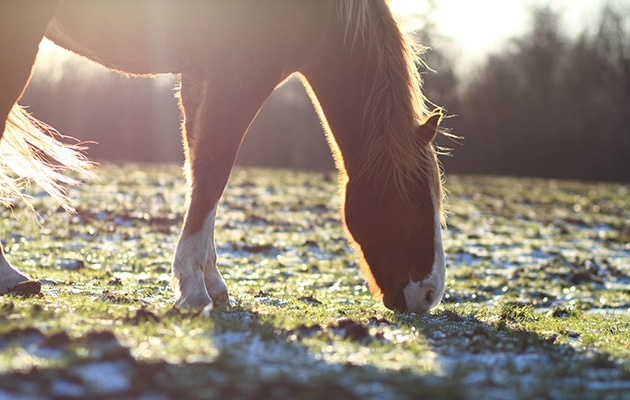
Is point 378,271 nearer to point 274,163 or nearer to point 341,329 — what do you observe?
point 341,329

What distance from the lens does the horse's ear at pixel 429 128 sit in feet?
18.5

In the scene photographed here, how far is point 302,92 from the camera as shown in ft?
130

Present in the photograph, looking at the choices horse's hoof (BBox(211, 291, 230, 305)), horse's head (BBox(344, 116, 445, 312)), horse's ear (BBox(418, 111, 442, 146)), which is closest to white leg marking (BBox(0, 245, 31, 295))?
horse's hoof (BBox(211, 291, 230, 305))

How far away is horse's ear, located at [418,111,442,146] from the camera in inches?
222

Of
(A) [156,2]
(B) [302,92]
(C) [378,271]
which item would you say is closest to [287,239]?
(C) [378,271]

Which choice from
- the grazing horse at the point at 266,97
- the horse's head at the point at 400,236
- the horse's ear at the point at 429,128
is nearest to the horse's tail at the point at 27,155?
the grazing horse at the point at 266,97

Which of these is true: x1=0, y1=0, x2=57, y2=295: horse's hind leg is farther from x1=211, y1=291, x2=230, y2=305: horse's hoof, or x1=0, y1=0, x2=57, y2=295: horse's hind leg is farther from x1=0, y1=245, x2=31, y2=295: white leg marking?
x1=211, y1=291, x2=230, y2=305: horse's hoof

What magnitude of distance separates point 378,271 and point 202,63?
2006 mm

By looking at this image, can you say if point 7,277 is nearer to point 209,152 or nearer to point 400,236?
point 209,152

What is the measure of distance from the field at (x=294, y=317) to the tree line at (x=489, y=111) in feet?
65.3

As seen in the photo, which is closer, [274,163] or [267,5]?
[267,5]

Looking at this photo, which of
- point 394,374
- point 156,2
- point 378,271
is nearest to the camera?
point 394,374

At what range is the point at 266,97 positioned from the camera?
561cm

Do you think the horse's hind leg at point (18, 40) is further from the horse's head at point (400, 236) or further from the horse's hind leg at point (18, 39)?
the horse's head at point (400, 236)
